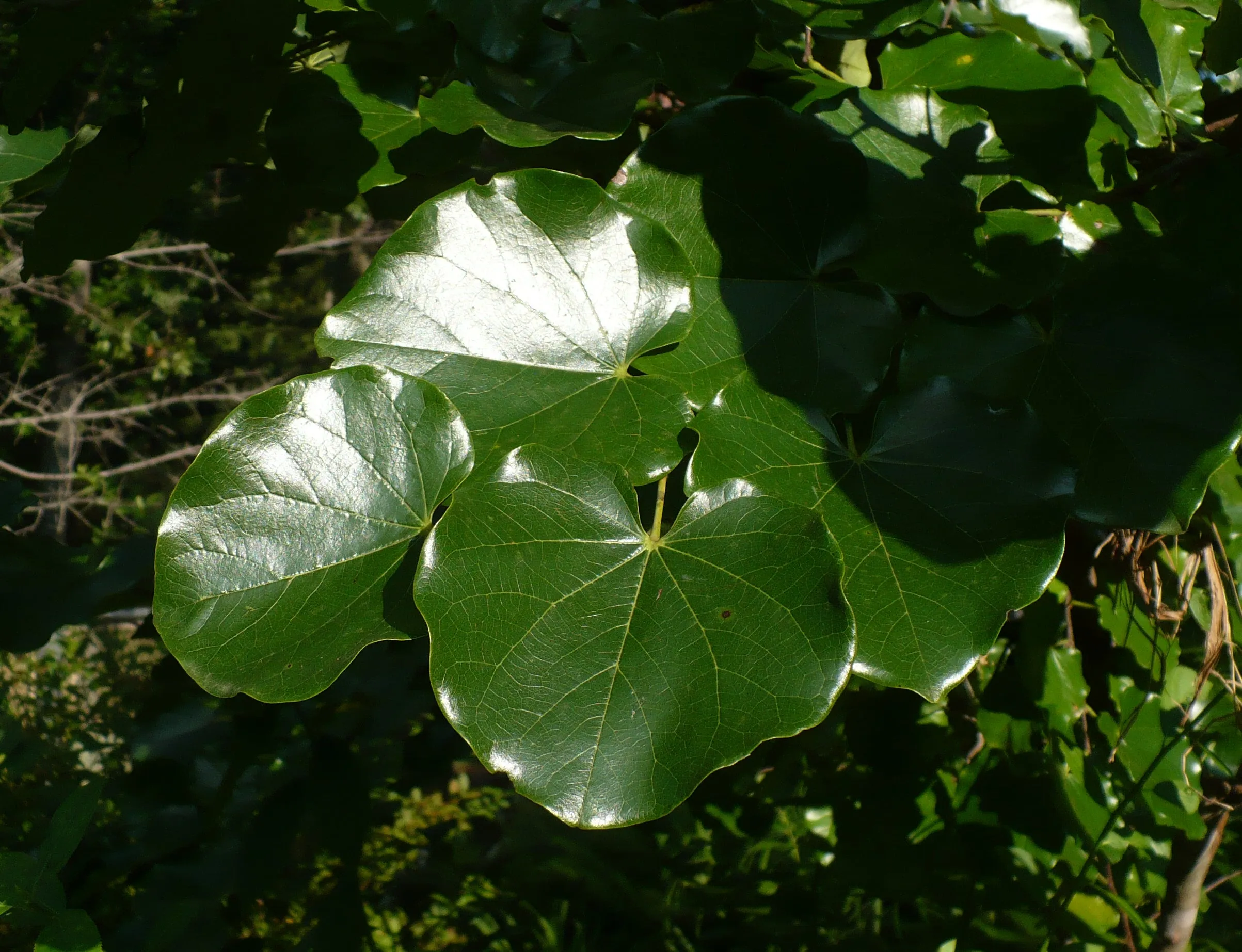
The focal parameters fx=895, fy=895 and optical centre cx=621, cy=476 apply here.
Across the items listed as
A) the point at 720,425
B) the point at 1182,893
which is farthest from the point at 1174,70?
the point at 1182,893

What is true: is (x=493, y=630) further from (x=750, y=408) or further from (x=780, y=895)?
(x=780, y=895)

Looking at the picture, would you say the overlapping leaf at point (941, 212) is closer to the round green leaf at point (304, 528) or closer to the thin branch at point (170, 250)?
the round green leaf at point (304, 528)

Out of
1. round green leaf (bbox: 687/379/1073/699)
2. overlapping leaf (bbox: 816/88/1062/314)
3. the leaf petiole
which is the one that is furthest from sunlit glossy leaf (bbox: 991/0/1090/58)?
the leaf petiole

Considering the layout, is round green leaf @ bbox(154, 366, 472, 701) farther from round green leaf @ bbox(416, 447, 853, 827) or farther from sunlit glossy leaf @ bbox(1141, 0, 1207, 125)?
sunlit glossy leaf @ bbox(1141, 0, 1207, 125)

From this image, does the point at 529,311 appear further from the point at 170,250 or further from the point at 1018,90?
the point at 170,250

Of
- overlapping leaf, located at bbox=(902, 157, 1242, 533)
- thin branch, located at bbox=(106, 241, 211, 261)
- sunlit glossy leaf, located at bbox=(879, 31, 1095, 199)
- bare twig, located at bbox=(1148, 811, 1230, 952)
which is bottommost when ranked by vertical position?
thin branch, located at bbox=(106, 241, 211, 261)

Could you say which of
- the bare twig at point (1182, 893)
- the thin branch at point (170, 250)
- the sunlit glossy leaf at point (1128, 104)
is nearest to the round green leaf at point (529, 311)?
the sunlit glossy leaf at point (1128, 104)

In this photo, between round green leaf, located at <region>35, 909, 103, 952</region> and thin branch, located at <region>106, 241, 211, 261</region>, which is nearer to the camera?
round green leaf, located at <region>35, 909, 103, 952</region>
